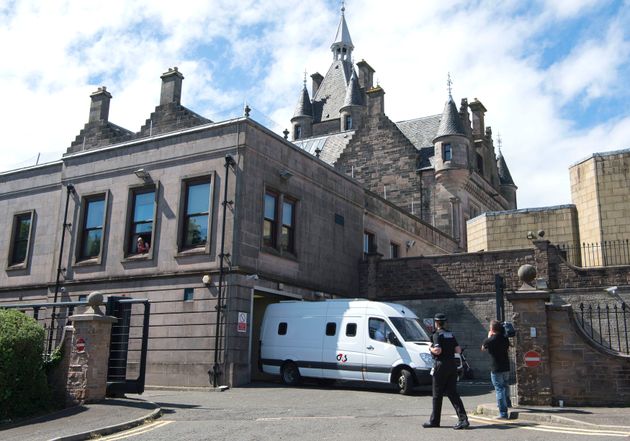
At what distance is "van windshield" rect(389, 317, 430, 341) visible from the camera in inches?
641

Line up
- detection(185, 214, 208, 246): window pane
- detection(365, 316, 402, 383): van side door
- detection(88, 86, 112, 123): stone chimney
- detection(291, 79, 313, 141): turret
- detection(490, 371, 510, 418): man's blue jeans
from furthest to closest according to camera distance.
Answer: detection(291, 79, 313, 141): turret
detection(88, 86, 112, 123): stone chimney
detection(185, 214, 208, 246): window pane
detection(365, 316, 402, 383): van side door
detection(490, 371, 510, 418): man's blue jeans

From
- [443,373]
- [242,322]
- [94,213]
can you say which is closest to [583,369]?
[443,373]

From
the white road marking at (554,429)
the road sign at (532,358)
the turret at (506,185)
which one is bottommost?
the white road marking at (554,429)

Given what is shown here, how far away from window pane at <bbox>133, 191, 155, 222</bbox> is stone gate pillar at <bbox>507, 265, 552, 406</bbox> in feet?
41.5

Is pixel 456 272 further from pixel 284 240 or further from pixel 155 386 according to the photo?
pixel 155 386

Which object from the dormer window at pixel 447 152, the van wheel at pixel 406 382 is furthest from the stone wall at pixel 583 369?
the dormer window at pixel 447 152

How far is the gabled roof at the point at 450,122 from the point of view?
→ 3981 cm

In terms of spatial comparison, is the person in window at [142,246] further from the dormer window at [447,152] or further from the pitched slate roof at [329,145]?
the pitched slate roof at [329,145]

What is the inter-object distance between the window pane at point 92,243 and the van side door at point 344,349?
9.25 m

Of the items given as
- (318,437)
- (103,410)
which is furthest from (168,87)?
(318,437)

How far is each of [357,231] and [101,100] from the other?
12.4 meters

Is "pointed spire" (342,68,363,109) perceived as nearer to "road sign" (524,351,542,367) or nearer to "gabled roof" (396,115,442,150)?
"gabled roof" (396,115,442,150)

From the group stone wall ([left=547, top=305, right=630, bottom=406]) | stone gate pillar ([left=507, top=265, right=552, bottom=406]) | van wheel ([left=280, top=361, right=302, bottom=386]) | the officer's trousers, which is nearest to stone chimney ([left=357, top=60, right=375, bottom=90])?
van wheel ([left=280, top=361, right=302, bottom=386])

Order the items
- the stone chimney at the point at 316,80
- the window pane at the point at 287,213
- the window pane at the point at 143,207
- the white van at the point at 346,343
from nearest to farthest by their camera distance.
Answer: the white van at the point at 346,343
the window pane at the point at 143,207
the window pane at the point at 287,213
the stone chimney at the point at 316,80
